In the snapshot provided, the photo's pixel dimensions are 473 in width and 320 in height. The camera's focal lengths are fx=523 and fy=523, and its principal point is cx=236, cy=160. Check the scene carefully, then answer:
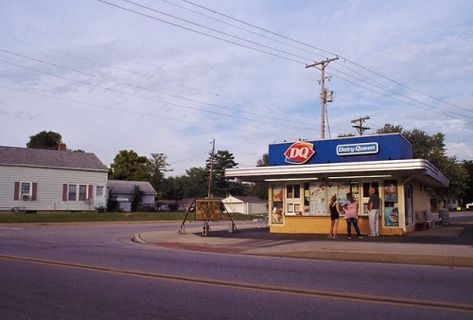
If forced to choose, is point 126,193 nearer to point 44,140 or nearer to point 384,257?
point 44,140

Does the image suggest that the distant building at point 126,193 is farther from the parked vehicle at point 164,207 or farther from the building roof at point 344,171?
the building roof at point 344,171

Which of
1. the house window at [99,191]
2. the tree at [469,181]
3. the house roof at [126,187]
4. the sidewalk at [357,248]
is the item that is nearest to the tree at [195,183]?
the house roof at [126,187]

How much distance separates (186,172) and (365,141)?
337 ft

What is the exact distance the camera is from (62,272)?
11078 mm

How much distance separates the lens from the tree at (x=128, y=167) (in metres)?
77.4

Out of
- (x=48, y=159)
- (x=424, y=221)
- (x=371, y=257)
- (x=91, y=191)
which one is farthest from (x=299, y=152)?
(x=48, y=159)

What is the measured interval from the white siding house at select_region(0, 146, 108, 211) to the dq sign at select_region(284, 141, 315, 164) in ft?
92.0

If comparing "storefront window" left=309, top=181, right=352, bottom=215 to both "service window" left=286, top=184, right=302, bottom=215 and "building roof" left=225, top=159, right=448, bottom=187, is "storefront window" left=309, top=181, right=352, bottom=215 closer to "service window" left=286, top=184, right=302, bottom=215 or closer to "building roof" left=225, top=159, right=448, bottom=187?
"building roof" left=225, top=159, right=448, bottom=187

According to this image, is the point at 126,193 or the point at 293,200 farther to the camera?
the point at 126,193

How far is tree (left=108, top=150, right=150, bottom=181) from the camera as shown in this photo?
77.4 meters

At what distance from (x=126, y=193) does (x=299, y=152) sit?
41866mm

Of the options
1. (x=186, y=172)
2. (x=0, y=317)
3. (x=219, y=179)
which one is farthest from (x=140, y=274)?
(x=186, y=172)

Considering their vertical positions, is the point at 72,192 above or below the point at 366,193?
above

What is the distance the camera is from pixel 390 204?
68.5 feet
